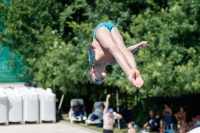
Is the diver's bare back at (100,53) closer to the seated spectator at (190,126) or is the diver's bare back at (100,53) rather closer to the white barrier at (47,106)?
the seated spectator at (190,126)

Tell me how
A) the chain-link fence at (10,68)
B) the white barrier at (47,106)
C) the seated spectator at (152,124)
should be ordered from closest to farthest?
the seated spectator at (152,124) < the white barrier at (47,106) < the chain-link fence at (10,68)

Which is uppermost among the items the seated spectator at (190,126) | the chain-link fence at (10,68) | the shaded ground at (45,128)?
the chain-link fence at (10,68)

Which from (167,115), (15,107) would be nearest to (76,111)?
(15,107)

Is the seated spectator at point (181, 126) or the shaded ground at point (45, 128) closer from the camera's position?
the seated spectator at point (181, 126)

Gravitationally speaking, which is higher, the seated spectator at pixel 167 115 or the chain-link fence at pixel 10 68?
the chain-link fence at pixel 10 68

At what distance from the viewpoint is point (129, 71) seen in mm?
6492

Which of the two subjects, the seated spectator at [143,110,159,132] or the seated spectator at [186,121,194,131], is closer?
the seated spectator at [186,121,194,131]

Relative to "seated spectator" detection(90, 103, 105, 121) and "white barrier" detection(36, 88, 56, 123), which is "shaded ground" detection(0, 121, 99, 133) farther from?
"seated spectator" detection(90, 103, 105, 121)

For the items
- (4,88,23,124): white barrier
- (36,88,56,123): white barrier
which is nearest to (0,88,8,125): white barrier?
(4,88,23,124): white barrier

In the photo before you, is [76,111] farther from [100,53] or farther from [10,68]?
[100,53]

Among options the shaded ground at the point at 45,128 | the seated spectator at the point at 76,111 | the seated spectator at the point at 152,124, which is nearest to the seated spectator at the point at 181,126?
A: the seated spectator at the point at 152,124

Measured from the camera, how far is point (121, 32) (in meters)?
18.7

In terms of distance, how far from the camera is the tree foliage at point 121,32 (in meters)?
16.7

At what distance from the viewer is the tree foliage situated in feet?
54.8
